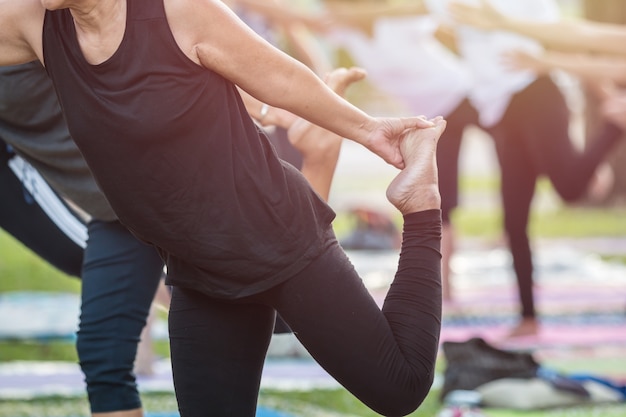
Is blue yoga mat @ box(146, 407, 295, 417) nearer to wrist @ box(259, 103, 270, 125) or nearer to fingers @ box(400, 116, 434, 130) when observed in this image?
wrist @ box(259, 103, 270, 125)

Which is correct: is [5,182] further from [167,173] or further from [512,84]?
[512,84]

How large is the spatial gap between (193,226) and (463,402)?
2.05m

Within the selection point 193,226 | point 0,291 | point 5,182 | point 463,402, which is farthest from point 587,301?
point 193,226

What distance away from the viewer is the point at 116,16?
1953 mm

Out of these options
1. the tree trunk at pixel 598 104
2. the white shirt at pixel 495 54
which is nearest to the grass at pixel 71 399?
the white shirt at pixel 495 54

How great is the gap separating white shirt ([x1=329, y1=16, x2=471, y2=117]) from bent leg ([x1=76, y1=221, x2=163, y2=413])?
323cm

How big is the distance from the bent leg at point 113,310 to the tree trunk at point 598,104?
31.5 feet

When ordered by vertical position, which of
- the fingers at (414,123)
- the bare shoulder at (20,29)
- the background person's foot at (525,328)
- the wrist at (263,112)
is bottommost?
the background person's foot at (525,328)

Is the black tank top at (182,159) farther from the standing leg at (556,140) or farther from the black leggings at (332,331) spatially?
the standing leg at (556,140)

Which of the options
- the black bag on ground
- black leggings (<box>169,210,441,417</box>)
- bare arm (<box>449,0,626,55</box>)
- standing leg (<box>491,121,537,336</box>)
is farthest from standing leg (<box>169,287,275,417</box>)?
standing leg (<box>491,121,537,336</box>)

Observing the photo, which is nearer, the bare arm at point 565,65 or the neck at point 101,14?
the neck at point 101,14

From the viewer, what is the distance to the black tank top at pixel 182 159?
1.95 m

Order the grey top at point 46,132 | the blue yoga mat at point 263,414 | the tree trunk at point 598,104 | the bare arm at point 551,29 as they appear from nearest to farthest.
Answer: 1. the grey top at point 46,132
2. the blue yoga mat at point 263,414
3. the bare arm at point 551,29
4. the tree trunk at point 598,104

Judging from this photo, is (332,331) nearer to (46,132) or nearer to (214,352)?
(214,352)
